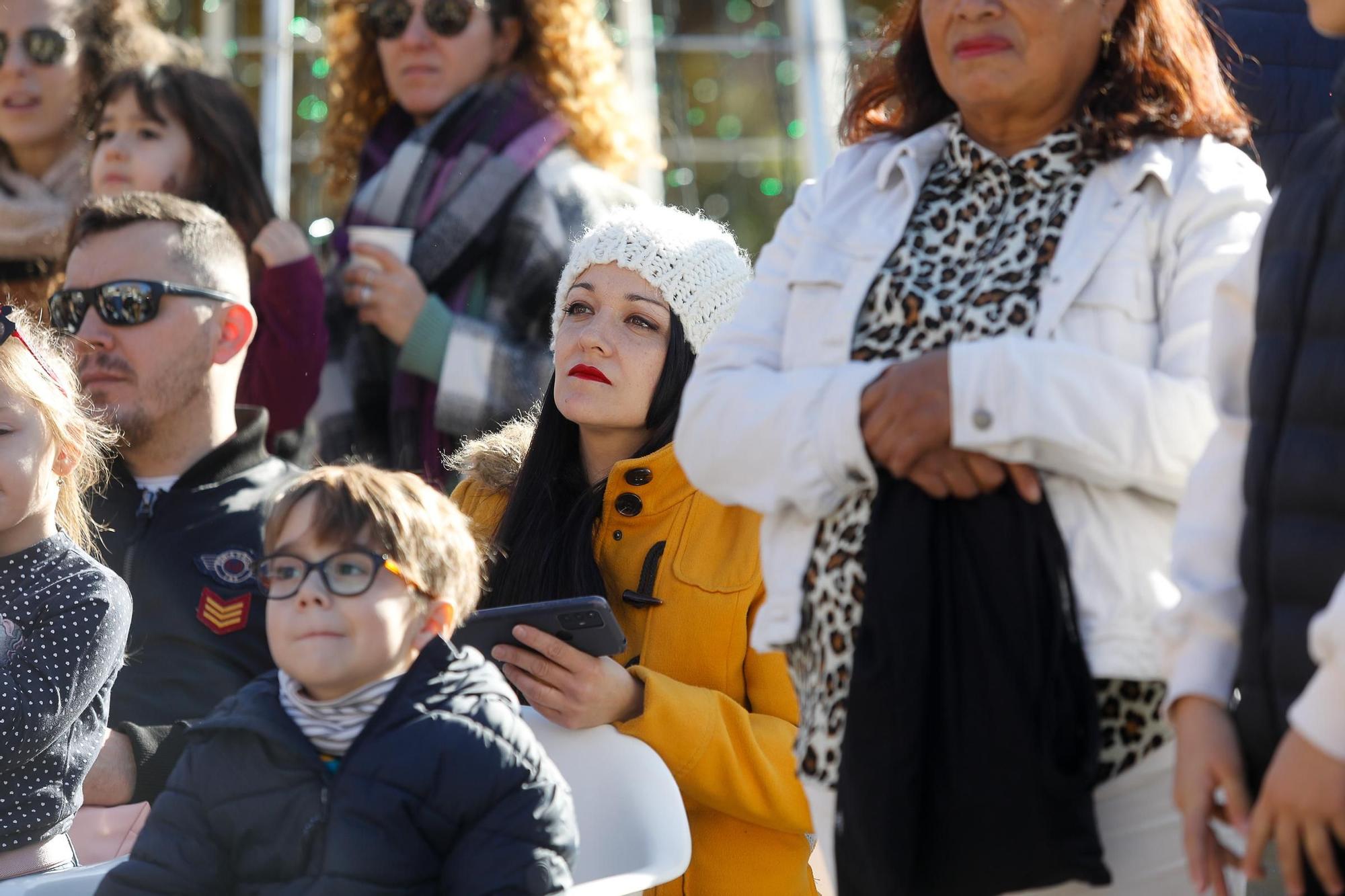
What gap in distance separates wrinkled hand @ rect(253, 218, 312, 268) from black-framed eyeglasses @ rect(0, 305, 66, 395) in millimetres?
1027

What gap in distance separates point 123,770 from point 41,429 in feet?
1.93

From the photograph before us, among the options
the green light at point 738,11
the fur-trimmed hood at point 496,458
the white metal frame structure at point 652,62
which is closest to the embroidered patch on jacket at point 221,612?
the fur-trimmed hood at point 496,458

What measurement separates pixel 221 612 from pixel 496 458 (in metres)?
0.57

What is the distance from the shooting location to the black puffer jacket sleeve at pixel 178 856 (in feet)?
6.74

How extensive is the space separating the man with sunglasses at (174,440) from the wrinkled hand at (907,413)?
61.5 inches

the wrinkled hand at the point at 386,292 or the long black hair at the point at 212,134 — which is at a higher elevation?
the long black hair at the point at 212,134

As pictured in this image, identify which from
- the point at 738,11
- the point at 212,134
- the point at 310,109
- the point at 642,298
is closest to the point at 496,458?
the point at 642,298

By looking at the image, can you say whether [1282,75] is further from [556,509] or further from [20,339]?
[20,339]

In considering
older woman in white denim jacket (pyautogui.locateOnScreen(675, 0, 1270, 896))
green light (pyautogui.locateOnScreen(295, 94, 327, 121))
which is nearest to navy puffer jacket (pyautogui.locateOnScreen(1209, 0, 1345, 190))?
older woman in white denim jacket (pyautogui.locateOnScreen(675, 0, 1270, 896))

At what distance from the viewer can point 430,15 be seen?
13.1 ft

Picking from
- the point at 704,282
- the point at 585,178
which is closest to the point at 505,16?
the point at 585,178

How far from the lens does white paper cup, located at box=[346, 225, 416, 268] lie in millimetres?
3924

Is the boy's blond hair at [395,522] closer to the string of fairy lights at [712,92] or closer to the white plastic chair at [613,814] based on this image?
the white plastic chair at [613,814]

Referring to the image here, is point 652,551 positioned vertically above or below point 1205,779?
below
